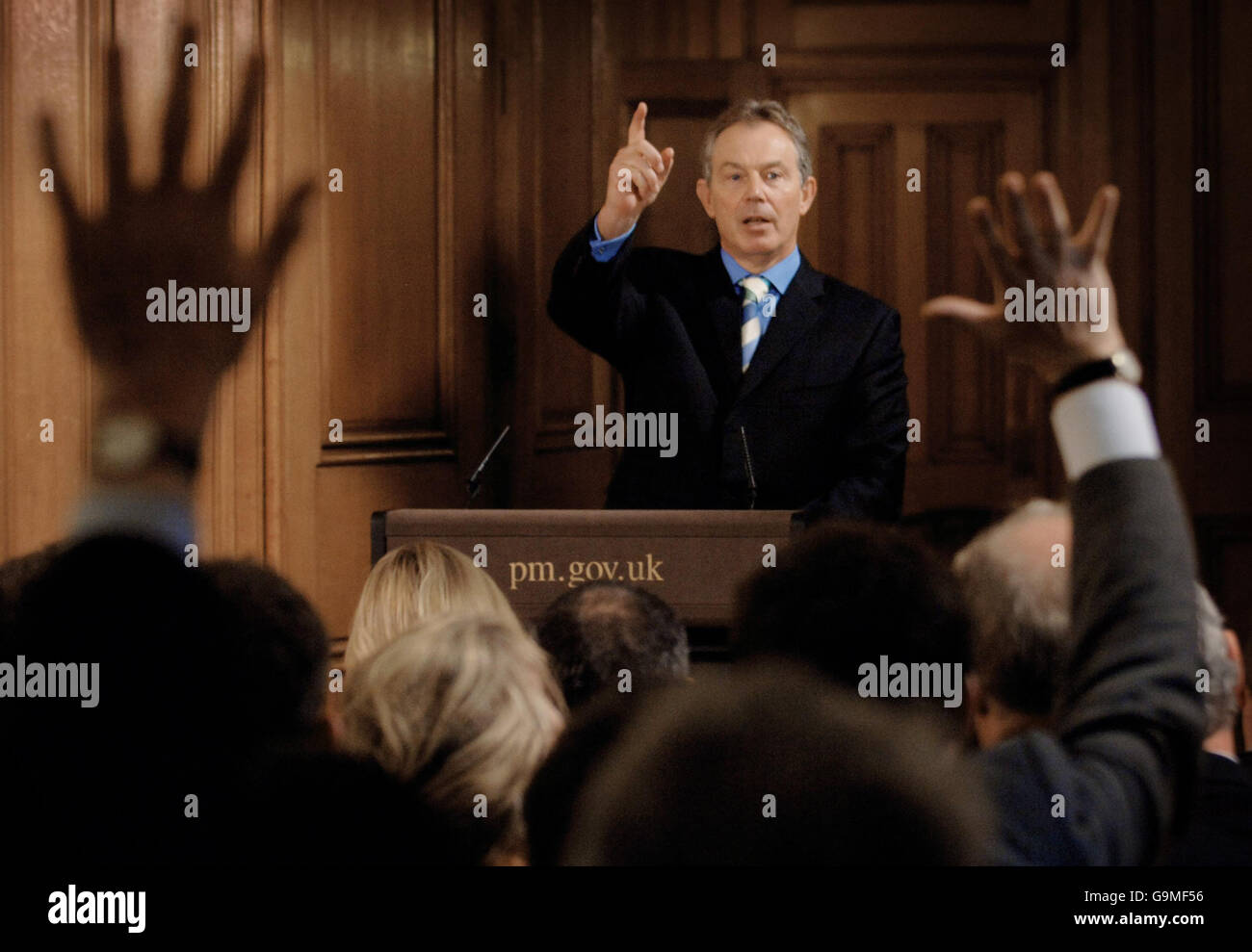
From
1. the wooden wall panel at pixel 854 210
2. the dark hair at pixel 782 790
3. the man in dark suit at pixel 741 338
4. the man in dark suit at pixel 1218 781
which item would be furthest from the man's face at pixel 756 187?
the dark hair at pixel 782 790

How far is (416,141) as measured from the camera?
382 centimetres

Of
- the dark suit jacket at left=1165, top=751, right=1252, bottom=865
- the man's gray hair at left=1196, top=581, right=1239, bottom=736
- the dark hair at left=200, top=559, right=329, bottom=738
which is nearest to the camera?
the dark hair at left=200, top=559, right=329, bottom=738

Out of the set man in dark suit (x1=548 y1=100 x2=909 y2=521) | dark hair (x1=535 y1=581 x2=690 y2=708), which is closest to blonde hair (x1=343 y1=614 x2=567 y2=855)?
dark hair (x1=535 y1=581 x2=690 y2=708)

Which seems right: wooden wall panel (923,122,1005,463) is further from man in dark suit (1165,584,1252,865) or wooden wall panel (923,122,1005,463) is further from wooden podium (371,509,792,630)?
man in dark suit (1165,584,1252,865)

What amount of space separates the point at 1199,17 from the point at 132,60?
2.89 m

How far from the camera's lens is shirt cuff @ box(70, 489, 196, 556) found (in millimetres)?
3090

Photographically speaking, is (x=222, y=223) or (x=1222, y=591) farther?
(x=1222, y=591)

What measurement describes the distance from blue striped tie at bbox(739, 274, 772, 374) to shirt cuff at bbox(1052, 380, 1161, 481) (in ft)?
7.13

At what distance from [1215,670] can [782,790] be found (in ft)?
3.69

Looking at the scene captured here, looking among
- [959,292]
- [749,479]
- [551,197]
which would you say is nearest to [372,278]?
[551,197]

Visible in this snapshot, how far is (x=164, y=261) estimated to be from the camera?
3242 millimetres

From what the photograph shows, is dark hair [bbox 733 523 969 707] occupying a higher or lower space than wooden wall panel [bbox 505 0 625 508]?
lower
